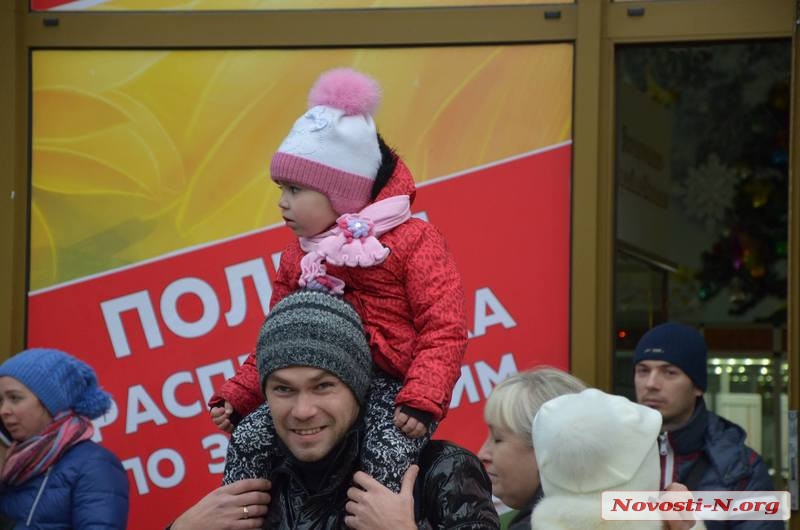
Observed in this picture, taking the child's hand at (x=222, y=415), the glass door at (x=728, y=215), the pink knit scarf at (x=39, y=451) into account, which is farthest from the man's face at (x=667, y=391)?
the pink knit scarf at (x=39, y=451)

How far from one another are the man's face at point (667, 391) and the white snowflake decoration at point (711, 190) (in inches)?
114

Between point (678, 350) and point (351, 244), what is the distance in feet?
6.57

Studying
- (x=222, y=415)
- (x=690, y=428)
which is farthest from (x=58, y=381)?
(x=690, y=428)

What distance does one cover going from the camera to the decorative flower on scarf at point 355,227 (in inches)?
140

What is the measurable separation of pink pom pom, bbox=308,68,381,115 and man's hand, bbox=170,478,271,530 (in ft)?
3.38

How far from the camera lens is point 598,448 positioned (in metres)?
3.04

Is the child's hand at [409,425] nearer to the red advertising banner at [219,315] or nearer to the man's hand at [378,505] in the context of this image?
the man's hand at [378,505]

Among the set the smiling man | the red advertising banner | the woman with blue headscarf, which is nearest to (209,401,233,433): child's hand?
the smiling man

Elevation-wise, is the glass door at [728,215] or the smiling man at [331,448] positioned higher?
the glass door at [728,215]

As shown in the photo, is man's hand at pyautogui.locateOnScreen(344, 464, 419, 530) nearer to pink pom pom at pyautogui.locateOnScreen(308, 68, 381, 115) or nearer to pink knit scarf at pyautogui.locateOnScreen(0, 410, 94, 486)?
pink pom pom at pyautogui.locateOnScreen(308, 68, 381, 115)

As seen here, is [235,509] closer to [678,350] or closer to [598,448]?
[598,448]

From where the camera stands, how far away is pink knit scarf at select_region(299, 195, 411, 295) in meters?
3.52

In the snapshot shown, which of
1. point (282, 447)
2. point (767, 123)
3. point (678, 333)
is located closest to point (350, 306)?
point (282, 447)

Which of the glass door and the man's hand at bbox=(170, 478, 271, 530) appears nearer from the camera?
the man's hand at bbox=(170, 478, 271, 530)
